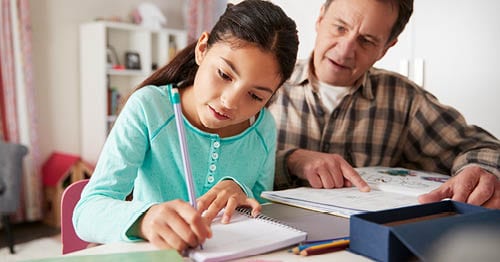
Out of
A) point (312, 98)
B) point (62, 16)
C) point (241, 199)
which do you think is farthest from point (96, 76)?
point (241, 199)

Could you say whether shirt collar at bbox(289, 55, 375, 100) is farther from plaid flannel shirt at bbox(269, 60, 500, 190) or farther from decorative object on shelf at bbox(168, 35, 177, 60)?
decorative object on shelf at bbox(168, 35, 177, 60)

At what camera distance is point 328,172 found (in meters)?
1.11

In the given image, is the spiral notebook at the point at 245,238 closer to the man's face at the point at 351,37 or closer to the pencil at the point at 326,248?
the pencil at the point at 326,248

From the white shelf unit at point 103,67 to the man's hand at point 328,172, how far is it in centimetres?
320

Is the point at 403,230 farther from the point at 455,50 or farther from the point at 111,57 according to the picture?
the point at 111,57

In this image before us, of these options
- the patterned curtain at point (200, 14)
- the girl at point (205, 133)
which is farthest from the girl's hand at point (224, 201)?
the patterned curtain at point (200, 14)

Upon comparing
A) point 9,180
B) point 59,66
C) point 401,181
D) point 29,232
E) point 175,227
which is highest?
point 175,227

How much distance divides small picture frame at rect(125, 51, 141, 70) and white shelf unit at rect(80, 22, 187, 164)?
4 centimetres

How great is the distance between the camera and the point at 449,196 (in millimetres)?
942

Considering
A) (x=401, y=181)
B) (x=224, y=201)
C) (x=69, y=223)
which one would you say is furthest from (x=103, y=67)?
(x=224, y=201)

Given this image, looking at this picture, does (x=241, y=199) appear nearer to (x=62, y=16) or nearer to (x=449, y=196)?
(x=449, y=196)

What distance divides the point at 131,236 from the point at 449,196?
62cm

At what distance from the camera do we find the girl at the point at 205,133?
76 cm

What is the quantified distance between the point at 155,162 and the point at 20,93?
321cm
